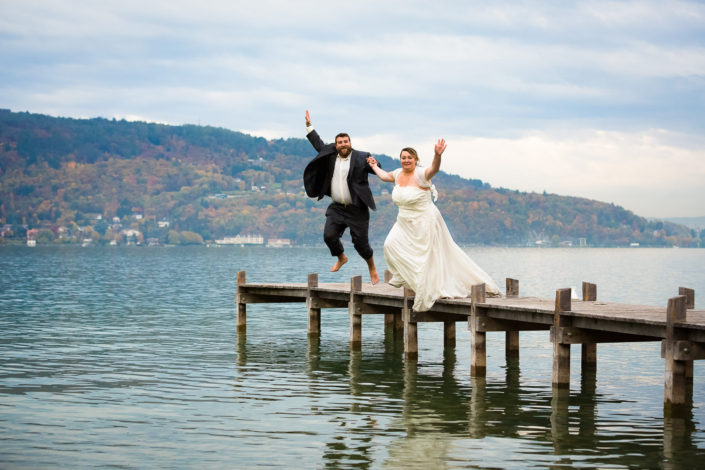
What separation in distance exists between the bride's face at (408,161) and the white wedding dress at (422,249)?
14 cm

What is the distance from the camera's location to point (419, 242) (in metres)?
18.0

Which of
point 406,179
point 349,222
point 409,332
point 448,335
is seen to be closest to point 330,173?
point 349,222

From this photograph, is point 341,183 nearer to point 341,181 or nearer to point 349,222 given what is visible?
point 341,181

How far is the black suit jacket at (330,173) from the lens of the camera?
18156 millimetres

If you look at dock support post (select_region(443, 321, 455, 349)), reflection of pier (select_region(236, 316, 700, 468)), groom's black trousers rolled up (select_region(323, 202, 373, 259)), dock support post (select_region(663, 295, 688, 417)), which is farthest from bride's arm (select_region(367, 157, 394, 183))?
dock support post (select_region(443, 321, 455, 349))

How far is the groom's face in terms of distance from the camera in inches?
710

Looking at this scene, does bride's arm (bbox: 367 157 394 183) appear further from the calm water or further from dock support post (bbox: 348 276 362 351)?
dock support post (bbox: 348 276 362 351)

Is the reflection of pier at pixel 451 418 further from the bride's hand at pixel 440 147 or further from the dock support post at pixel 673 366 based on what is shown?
the bride's hand at pixel 440 147

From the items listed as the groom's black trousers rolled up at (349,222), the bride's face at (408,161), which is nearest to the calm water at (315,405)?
the groom's black trousers rolled up at (349,222)

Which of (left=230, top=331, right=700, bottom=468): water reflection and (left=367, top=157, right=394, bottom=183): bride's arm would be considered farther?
(left=367, top=157, right=394, bottom=183): bride's arm

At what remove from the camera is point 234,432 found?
14.2 metres

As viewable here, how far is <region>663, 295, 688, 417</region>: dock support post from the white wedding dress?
4810mm

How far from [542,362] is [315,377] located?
6.01 m

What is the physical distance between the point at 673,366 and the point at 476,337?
484 centimetres
